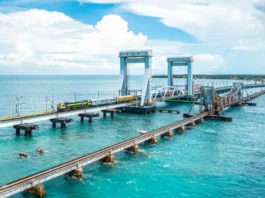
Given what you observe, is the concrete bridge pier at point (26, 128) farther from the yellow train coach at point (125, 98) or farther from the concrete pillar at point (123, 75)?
the concrete pillar at point (123, 75)

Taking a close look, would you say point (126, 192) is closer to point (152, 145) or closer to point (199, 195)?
point (199, 195)

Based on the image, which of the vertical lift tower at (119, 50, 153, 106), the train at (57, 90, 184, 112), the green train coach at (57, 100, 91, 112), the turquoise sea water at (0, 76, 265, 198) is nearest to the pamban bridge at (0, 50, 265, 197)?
the vertical lift tower at (119, 50, 153, 106)

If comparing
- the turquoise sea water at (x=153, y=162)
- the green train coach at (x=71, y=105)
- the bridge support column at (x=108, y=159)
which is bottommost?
the turquoise sea water at (x=153, y=162)

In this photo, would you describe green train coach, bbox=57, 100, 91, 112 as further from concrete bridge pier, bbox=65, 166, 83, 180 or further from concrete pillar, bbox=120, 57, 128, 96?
concrete bridge pier, bbox=65, 166, 83, 180

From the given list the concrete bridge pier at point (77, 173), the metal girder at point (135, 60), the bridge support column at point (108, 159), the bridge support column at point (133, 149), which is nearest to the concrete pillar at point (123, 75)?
the metal girder at point (135, 60)

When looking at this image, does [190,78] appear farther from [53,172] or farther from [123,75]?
[53,172]

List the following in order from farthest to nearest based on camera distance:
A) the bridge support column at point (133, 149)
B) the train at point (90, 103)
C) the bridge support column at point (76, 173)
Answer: the train at point (90, 103), the bridge support column at point (133, 149), the bridge support column at point (76, 173)
